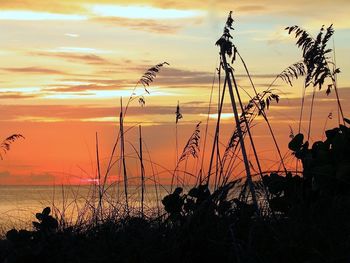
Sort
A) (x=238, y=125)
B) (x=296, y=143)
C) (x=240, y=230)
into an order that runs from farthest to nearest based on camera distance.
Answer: (x=238, y=125) → (x=296, y=143) → (x=240, y=230)

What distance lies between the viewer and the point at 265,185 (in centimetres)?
564

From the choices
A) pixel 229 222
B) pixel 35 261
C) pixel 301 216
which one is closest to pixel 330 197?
pixel 301 216

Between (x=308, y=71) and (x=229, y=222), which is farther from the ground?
(x=308, y=71)

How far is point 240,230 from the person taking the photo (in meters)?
5.15

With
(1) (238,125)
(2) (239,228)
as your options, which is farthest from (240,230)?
(1) (238,125)

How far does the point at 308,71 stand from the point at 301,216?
2.36m

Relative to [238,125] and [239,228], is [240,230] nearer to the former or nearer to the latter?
[239,228]

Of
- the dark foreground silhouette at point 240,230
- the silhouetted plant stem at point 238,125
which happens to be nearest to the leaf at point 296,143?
the dark foreground silhouette at point 240,230

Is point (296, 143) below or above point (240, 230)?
above

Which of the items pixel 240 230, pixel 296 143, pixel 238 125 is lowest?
pixel 240 230

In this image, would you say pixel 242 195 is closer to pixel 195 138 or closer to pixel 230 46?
pixel 230 46

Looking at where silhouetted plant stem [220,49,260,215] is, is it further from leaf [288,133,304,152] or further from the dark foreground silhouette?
leaf [288,133,304,152]

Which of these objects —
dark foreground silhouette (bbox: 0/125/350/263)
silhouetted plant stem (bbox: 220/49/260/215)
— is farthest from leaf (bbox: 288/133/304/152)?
silhouetted plant stem (bbox: 220/49/260/215)

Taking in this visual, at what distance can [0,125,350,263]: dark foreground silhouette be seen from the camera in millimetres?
4594
